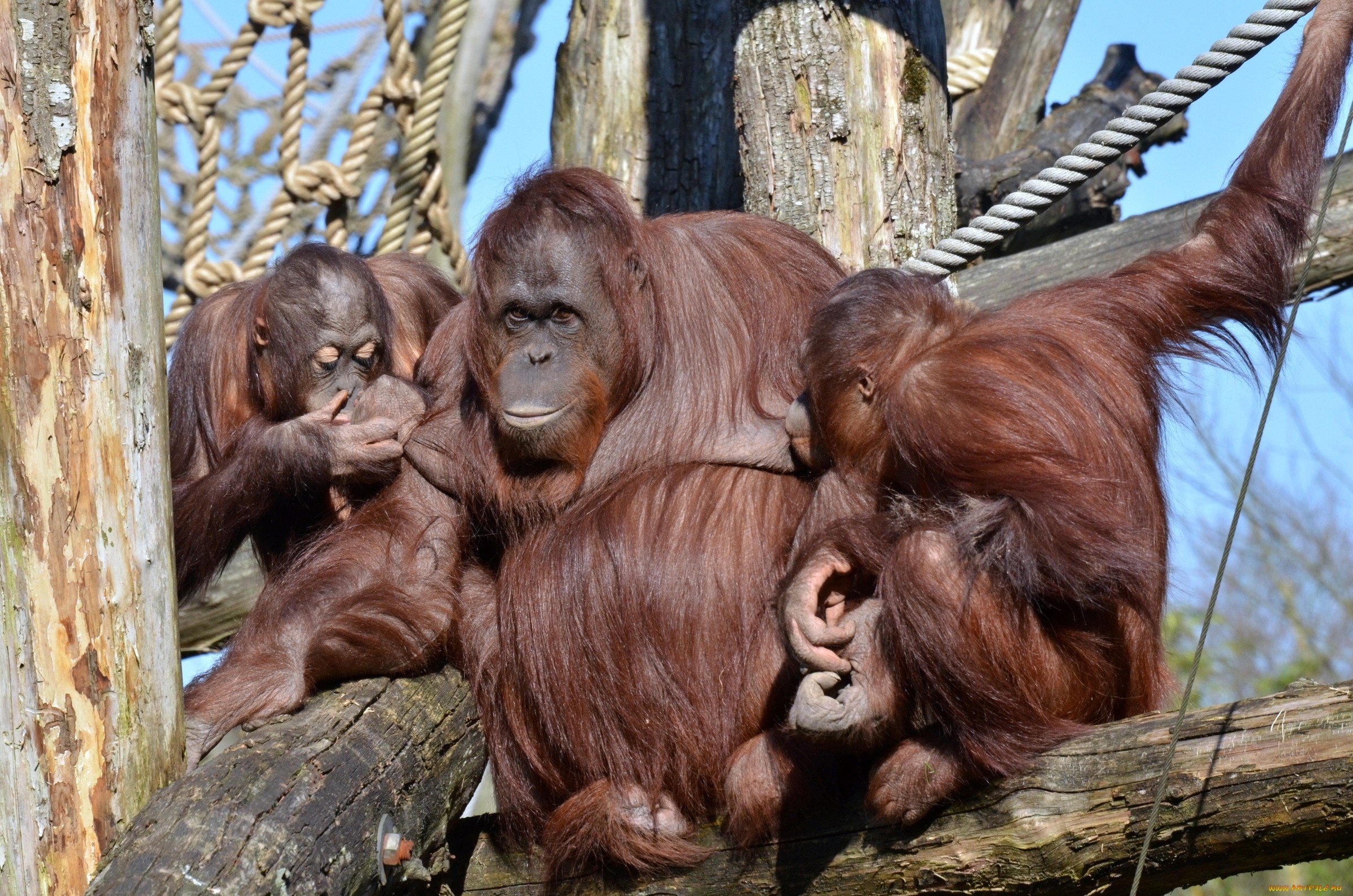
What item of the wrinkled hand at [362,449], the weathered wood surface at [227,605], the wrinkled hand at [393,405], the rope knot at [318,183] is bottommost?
the weathered wood surface at [227,605]

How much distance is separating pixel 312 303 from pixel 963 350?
69.8 inches

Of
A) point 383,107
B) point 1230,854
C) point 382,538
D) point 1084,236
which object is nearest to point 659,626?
point 382,538

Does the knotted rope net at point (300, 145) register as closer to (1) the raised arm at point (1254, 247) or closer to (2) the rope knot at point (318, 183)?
(2) the rope knot at point (318, 183)

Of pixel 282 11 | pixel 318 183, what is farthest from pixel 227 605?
pixel 282 11

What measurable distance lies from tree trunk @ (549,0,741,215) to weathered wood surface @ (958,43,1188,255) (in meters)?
1.04

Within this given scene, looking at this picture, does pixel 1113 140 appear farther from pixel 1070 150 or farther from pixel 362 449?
pixel 1070 150

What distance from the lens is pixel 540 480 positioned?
3229mm

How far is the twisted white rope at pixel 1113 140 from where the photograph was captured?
3139mm

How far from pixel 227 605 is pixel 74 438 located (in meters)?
3.16

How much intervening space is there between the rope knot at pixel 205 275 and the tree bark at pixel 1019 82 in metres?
3.37

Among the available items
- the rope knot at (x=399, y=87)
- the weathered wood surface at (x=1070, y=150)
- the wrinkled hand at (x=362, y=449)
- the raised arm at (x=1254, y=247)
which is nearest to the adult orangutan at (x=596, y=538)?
the wrinkled hand at (x=362, y=449)

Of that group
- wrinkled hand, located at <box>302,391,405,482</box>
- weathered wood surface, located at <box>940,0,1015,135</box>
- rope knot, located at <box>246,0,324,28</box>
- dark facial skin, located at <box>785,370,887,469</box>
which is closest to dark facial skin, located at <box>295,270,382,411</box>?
wrinkled hand, located at <box>302,391,405,482</box>

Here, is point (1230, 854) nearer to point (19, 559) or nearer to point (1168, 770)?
point (1168, 770)

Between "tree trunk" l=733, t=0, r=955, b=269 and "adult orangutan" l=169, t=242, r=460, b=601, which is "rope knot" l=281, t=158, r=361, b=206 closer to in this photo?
"adult orangutan" l=169, t=242, r=460, b=601
